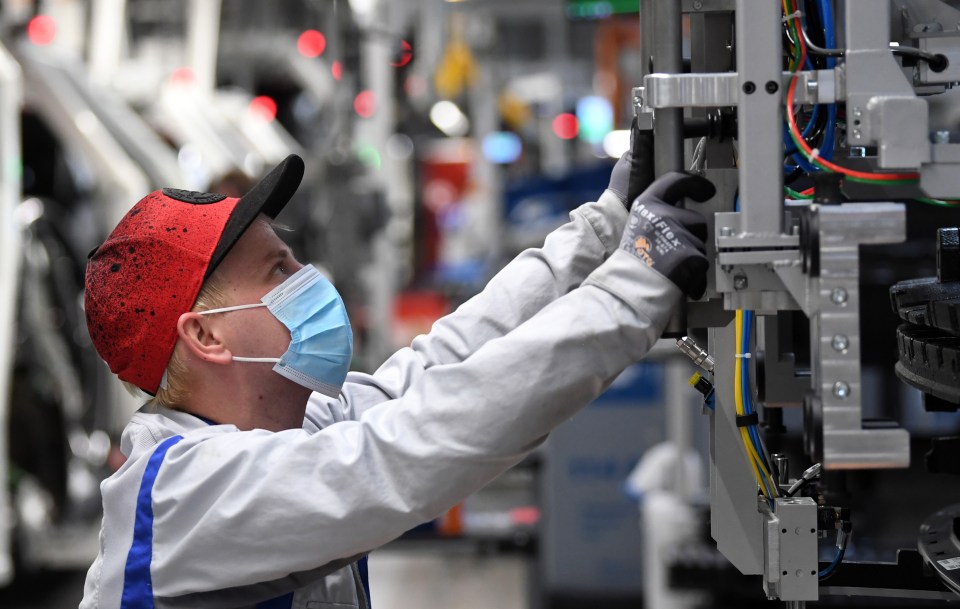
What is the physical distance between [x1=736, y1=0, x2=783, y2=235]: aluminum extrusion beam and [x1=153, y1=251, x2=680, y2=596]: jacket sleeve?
0.16 metres

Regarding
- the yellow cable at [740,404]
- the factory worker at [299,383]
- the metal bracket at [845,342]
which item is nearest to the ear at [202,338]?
the factory worker at [299,383]

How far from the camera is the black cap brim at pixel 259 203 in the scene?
6.29 ft

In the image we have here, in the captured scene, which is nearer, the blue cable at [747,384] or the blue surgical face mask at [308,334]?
the blue cable at [747,384]

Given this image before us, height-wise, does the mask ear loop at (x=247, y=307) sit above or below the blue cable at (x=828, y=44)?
below

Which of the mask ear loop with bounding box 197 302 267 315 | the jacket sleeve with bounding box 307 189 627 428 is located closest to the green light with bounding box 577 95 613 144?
the jacket sleeve with bounding box 307 189 627 428

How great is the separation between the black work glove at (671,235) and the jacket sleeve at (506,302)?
1.11ft

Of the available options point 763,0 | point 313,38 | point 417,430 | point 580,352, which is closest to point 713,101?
point 763,0

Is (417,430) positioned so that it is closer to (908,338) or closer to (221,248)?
(221,248)

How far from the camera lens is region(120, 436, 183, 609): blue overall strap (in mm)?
1695

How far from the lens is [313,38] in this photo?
1286 centimetres

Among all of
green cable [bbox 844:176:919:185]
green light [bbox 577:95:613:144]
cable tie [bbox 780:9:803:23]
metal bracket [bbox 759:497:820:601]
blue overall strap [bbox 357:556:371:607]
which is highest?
green light [bbox 577:95:613:144]

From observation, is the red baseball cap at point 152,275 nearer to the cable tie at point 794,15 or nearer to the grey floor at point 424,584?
the cable tie at point 794,15

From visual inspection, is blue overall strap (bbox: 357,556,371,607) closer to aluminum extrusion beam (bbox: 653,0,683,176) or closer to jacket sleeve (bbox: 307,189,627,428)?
jacket sleeve (bbox: 307,189,627,428)

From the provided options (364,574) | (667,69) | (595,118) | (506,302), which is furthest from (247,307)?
(595,118)
